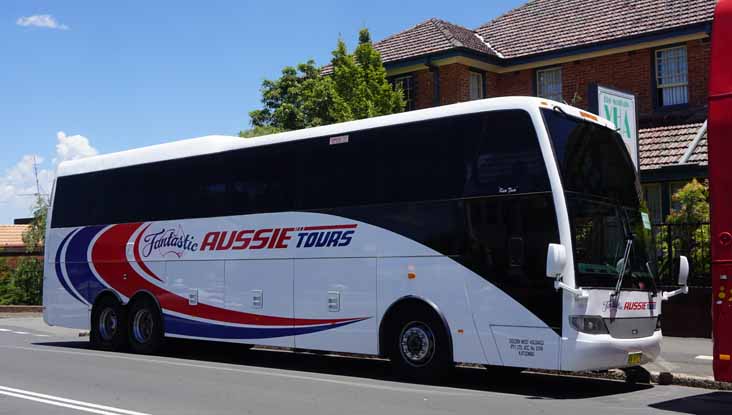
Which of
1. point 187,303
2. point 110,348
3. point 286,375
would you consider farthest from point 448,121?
point 110,348

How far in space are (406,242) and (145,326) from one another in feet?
22.8

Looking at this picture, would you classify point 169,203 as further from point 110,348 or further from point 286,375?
point 286,375

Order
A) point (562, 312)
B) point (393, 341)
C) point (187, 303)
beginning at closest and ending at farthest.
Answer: point (562, 312)
point (393, 341)
point (187, 303)

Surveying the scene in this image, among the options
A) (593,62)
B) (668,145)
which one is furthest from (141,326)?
(593,62)

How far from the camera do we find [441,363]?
479 inches

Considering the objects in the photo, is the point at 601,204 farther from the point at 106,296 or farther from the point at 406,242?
the point at 106,296

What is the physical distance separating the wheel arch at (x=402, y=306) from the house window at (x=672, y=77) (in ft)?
45.8

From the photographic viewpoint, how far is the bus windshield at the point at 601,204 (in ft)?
36.8

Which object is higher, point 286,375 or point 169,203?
point 169,203

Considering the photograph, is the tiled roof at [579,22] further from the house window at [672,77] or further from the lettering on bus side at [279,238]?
the lettering on bus side at [279,238]

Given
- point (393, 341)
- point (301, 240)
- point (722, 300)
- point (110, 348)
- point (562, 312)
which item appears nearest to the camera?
point (722, 300)

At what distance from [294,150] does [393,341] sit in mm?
3771

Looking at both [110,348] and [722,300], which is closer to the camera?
[722,300]

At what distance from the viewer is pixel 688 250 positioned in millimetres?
17578
